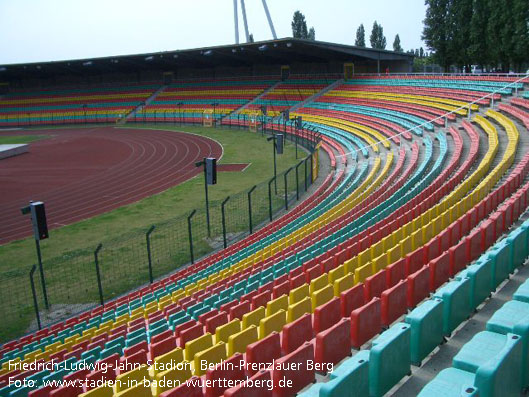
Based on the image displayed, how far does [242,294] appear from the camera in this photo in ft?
34.3

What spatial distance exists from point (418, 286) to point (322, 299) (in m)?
1.43

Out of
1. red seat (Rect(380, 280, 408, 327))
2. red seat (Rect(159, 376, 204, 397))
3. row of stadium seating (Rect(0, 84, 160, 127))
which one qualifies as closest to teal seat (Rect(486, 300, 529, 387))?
red seat (Rect(380, 280, 408, 327))

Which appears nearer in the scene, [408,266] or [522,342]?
[522,342]

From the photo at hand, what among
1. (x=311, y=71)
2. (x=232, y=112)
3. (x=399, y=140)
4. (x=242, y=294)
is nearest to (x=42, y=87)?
(x=232, y=112)

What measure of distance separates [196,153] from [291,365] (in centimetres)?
3573

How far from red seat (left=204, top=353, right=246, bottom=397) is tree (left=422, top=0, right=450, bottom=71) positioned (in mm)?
52776

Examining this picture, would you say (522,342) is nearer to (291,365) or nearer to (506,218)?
(291,365)

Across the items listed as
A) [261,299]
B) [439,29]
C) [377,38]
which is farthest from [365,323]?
[377,38]

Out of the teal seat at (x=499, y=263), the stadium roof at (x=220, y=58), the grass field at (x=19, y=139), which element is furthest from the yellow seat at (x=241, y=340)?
the grass field at (x=19, y=139)

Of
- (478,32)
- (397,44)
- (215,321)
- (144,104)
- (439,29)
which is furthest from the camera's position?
(397,44)

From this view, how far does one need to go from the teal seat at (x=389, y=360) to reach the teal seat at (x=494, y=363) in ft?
2.11

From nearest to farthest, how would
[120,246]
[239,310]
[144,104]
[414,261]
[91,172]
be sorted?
[414,261] < [239,310] < [120,246] < [91,172] < [144,104]

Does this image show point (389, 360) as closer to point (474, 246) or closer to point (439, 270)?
point (439, 270)

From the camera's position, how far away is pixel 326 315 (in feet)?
22.0
